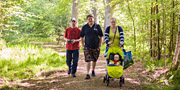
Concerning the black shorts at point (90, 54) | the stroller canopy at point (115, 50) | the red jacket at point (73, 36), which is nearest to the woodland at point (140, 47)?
the stroller canopy at point (115, 50)

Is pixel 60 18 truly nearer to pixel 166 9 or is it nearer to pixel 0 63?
pixel 0 63

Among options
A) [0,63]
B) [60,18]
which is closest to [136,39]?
[0,63]

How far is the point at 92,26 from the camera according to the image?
5.44 m

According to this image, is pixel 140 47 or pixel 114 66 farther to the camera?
pixel 140 47

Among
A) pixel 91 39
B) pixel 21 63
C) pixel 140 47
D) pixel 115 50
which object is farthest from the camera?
pixel 140 47

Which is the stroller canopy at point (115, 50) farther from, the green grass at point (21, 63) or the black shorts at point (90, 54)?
the green grass at point (21, 63)

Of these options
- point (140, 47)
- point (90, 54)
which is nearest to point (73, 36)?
point (90, 54)

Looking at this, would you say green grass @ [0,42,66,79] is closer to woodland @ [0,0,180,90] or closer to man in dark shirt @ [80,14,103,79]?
woodland @ [0,0,180,90]

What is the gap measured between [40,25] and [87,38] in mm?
16400

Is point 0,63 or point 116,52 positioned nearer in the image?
point 116,52

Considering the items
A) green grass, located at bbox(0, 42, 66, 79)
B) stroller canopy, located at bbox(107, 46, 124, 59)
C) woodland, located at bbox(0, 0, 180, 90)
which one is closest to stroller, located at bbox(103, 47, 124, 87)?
stroller canopy, located at bbox(107, 46, 124, 59)

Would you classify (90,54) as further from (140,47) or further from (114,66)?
(140,47)

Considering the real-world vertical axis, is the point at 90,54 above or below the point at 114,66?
above

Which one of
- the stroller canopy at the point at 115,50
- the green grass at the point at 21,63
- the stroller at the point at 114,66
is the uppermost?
the stroller canopy at the point at 115,50
